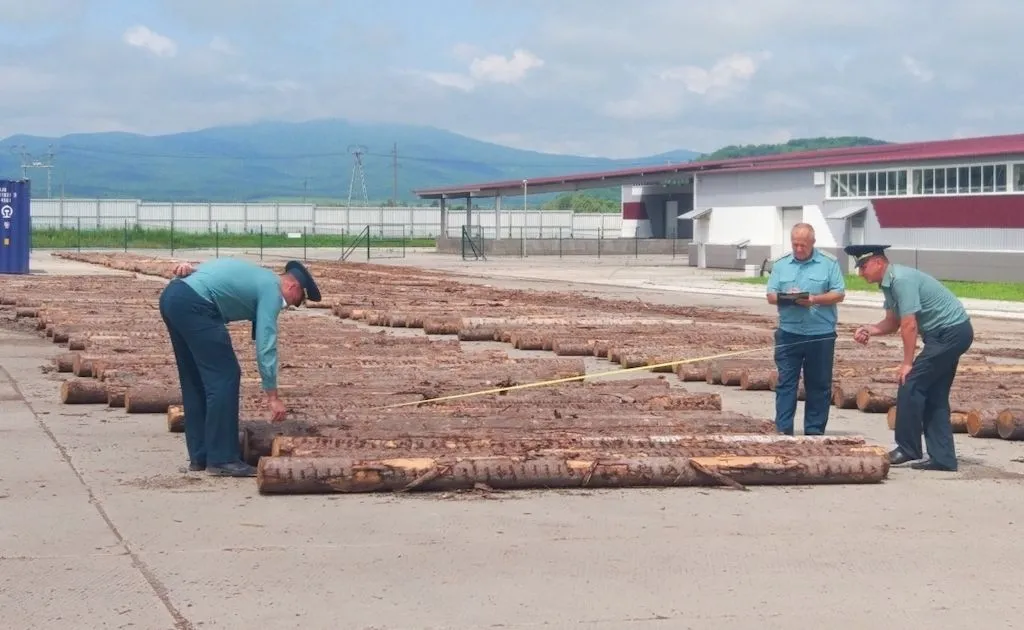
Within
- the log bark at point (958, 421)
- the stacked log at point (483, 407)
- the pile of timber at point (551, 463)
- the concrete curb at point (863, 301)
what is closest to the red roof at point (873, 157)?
the concrete curb at point (863, 301)

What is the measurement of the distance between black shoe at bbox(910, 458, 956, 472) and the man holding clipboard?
38.0 inches

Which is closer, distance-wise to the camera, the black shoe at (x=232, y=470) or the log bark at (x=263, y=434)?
the black shoe at (x=232, y=470)

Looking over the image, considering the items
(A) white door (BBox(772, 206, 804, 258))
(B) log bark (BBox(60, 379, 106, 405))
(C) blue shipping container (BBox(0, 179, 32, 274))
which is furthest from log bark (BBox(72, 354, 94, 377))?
(A) white door (BBox(772, 206, 804, 258))

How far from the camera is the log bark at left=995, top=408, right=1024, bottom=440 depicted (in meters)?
12.9

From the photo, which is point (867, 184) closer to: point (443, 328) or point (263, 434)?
point (443, 328)

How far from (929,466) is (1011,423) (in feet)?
6.44

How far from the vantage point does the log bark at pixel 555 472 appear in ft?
32.2

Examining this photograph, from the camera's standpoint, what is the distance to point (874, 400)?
14711 millimetres

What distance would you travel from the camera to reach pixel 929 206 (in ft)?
162

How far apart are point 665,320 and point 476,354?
884cm

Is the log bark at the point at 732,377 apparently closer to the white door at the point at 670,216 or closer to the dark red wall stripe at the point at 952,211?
the dark red wall stripe at the point at 952,211

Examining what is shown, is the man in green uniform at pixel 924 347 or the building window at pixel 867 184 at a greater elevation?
the building window at pixel 867 184

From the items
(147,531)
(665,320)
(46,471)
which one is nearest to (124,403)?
(46,471)

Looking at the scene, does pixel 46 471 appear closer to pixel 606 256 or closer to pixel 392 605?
pixel 392 605
